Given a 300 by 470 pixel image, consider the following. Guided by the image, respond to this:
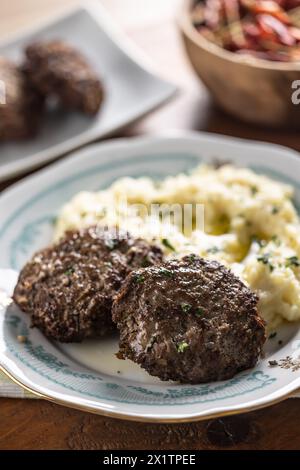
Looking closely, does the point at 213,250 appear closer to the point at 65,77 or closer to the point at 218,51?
the point at 218,51

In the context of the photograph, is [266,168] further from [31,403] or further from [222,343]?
[31,403]

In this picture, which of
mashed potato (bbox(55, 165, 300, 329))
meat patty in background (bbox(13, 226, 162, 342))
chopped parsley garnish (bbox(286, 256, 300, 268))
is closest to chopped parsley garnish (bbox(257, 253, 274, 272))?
mashed potato (bbox(55, 165, 300, 329))

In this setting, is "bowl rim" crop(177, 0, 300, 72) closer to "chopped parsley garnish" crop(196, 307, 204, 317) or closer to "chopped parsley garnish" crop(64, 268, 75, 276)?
"chopped parsley garnish" crop(64, 268, 75, 276)

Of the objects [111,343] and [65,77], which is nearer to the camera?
[111,343]

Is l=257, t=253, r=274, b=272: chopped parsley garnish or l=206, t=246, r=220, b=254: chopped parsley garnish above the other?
l=257, t=253, r=274, b=272: chopped parsley garnish

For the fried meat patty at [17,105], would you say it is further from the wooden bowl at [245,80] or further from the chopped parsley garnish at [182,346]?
the chopped parsley garnish at [182,346]

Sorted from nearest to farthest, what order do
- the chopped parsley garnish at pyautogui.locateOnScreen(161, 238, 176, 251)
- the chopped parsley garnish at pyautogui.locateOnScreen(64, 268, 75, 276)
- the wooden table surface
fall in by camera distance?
the wooden table surface < the chopped parsley garnish at pyautogui.locateOnScreen(64, 268, 75, 276) < the chopped parsley garnish at pyautogui.locateOnScreen(161, 238, 176, 251)

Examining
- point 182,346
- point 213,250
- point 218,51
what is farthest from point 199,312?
point 218,51
